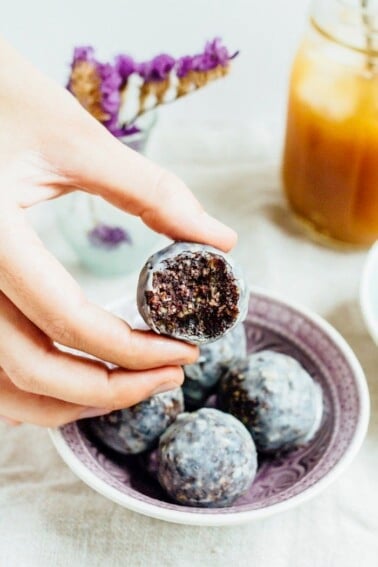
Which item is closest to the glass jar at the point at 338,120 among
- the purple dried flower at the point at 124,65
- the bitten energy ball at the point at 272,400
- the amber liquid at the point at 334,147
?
the amber liquid at the point at 334,147

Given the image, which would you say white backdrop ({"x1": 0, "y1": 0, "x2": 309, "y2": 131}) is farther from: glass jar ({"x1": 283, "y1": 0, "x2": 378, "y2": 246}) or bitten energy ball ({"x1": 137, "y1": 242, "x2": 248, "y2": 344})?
bitten energy ball ({"x1": 137, "y1": 242, "x2": 248, "y2": 344})

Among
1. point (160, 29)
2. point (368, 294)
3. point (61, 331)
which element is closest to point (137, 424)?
point (61, 331)

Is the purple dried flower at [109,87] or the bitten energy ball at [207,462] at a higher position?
the purple dried flower at [109,87]

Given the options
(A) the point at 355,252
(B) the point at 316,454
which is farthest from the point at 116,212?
(B) the point at 316,454

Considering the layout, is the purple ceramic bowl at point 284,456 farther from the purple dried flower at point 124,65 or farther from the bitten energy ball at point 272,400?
the purple dried flower at point 124,65

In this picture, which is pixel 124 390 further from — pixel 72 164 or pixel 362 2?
pixel 362 2

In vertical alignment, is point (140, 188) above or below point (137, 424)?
above

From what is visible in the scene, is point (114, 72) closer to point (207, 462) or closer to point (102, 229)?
point (102, 229)
